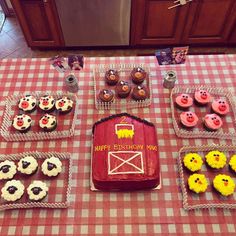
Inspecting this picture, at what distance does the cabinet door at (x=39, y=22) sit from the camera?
8.63 feet

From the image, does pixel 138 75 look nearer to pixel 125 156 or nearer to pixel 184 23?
pixel 125 156

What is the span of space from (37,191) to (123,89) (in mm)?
799

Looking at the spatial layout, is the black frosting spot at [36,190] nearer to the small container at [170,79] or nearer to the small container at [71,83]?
the small container at [71,83]

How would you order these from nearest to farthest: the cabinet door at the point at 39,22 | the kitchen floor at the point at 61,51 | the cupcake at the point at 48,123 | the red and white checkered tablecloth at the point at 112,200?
the red and white checkered tablecloth at the point at 112,200 → the cupcake at the point at 48,123 → the cabinet door at the point at 39,22 → the kitchen floor at the point at 61,51

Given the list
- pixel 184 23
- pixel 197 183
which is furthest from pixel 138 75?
pixel 184 23

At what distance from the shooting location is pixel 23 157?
1.55 metres

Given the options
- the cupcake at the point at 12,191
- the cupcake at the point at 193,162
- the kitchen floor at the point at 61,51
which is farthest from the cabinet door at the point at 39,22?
the cupcake at the point at 193,162

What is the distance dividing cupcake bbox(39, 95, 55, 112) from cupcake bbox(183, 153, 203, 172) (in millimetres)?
866

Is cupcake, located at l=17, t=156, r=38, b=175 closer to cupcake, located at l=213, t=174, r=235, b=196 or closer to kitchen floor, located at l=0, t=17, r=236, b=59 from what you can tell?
cupcake, located at l=213, t=174, r=235, b=196

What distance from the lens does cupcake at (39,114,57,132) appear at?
1.63m

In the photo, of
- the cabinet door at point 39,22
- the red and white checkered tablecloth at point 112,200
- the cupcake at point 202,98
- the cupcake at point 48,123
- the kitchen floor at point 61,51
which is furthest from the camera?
the kitchen floor at point 61,51

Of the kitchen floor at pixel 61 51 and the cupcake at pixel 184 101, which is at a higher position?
the kitchen floor at pixel 61 51

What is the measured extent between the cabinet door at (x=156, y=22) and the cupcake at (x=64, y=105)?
141 centimetres


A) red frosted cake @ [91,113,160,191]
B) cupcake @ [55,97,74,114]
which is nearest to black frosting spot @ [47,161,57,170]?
red frosted cake @ [91,113,160,191]
